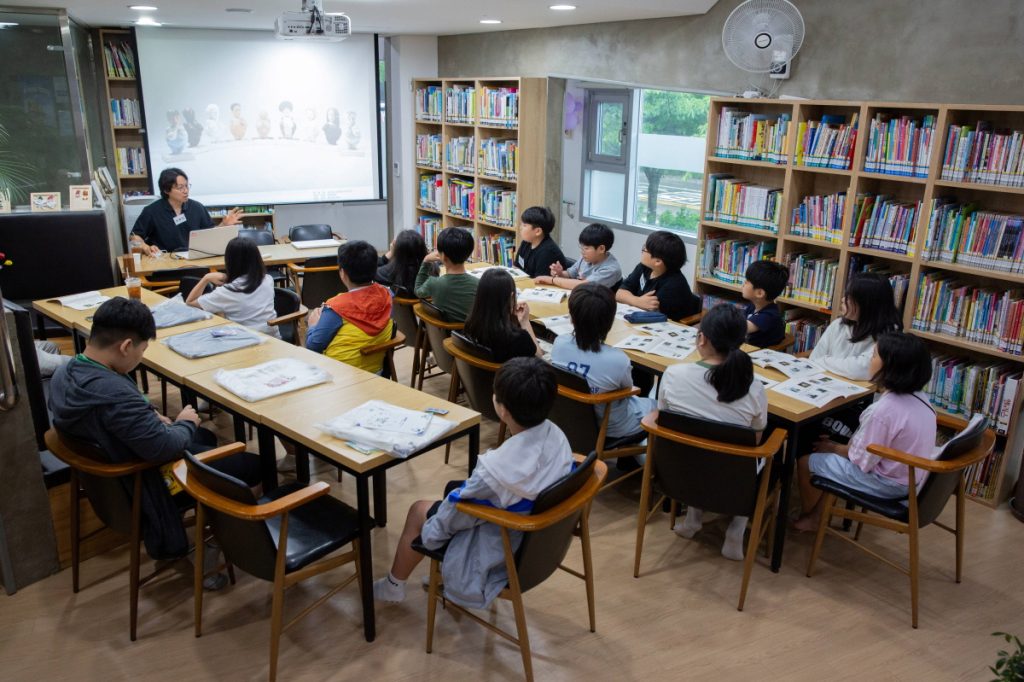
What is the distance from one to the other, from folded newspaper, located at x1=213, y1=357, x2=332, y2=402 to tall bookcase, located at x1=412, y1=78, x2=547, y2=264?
3895 millimetres

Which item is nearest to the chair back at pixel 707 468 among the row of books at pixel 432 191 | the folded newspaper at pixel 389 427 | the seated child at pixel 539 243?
the folded newspaper at pixel 389 427

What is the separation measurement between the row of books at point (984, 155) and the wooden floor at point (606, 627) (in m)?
1.79

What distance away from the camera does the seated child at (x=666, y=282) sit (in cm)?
449

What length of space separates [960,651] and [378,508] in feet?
7.77

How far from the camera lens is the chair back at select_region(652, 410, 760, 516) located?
2799 millimetres

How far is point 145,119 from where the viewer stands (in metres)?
7.19

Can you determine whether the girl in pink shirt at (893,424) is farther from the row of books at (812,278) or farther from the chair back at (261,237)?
the chair back at (261,237)

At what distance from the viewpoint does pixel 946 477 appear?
2.88 m

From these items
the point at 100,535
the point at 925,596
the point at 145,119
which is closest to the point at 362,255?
the point at 100,535

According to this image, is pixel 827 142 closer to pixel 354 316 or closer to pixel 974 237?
pixel 974 237

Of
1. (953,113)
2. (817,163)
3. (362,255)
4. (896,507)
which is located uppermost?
(953,113)

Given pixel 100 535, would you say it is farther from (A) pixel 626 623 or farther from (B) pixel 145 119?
(B) pixel 145 119

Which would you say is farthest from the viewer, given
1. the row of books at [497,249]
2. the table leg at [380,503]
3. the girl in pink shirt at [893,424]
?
the row of books at [497,249]

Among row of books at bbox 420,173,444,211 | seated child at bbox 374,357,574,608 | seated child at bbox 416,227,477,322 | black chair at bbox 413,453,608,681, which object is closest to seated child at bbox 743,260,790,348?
seated child at bbox 416,227,477,322
